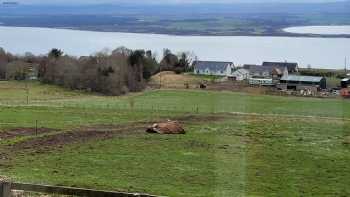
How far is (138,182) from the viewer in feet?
43.0

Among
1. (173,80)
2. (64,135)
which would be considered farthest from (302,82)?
(64,135)

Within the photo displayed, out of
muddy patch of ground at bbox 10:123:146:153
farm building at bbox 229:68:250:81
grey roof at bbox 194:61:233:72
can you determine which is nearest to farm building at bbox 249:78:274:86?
farm building at bbox 229:68:250:81

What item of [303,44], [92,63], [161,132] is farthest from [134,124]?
[303,44]

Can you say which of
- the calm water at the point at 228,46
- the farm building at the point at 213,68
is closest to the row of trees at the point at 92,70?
the farm building at the point at 213,68

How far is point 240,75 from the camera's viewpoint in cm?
9719

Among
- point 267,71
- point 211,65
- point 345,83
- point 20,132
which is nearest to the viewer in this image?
point 20,132

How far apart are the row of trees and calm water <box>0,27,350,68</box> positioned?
91.8ft

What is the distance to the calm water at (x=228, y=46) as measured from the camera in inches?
5098

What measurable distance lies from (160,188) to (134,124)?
14.6 m

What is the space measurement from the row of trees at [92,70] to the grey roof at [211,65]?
28.8ft

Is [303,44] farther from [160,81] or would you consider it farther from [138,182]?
[138,182]

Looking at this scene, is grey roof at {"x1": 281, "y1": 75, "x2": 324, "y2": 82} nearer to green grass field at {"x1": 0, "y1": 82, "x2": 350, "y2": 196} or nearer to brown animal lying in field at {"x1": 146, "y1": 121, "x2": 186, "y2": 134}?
green grass field at {"x1": 0, "y1": 82, "x2": 350, "y2": 196}

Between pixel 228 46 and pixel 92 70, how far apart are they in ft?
310

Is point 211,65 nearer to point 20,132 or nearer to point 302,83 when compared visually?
point 302,83
